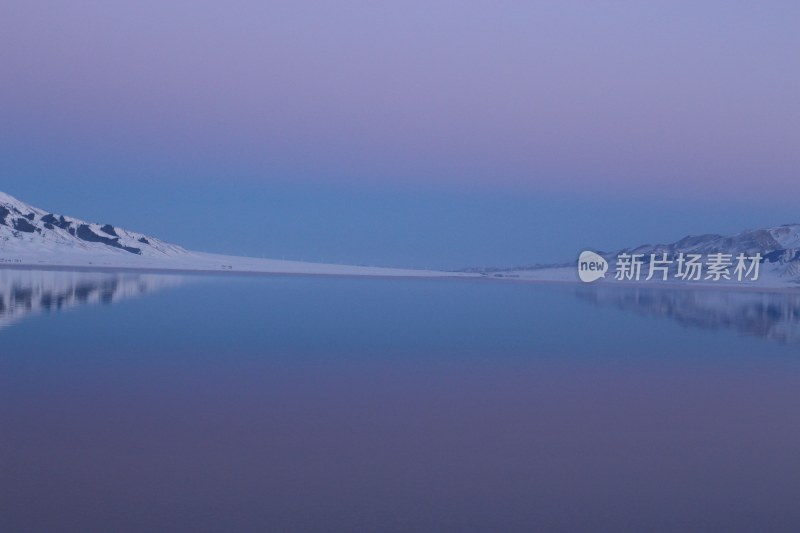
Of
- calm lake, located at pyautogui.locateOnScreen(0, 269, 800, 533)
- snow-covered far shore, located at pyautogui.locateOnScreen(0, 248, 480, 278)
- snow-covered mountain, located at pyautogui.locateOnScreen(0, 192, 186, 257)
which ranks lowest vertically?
calm lake, located at pyautogui.locateOnScreen(0, 269, 800, 533)

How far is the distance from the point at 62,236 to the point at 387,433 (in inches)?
4583

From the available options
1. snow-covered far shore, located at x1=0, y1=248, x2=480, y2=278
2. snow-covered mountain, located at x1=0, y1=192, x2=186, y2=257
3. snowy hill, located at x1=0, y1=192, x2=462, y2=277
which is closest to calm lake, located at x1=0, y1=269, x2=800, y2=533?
snow-covered far shore, located at x1=0, y1=248, x2=480, y2=278

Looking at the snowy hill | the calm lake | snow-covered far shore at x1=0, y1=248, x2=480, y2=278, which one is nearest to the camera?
the calm lake

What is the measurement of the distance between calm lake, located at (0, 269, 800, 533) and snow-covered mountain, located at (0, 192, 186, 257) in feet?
297

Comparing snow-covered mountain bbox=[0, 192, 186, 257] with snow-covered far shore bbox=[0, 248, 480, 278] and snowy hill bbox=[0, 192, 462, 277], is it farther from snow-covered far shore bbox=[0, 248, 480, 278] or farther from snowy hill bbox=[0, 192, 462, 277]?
snow-covered far shore bbox=[0, 248, 480, 278]

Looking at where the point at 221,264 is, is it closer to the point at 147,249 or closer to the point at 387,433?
the point at 147,249

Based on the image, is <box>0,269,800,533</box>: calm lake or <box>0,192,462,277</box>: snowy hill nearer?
<box>0,269,800,533</box>: calm lake

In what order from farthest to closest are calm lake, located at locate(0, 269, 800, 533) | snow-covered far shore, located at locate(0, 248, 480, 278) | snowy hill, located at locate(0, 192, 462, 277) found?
snowy hill, located at locate(0, 192, 462, 277)
snow-covered far shore, located at locate(0, 248, 480, 278)
calm lake, located at locate(0, 269, 800, 533)

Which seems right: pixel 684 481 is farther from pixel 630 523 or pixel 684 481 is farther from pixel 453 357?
pixel 453 357

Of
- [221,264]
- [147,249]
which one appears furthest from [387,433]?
[147,249]

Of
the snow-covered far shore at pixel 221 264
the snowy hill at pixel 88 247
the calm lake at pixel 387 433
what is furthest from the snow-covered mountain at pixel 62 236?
the calm lake at pixel 387 433

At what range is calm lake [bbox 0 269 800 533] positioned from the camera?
201 inches

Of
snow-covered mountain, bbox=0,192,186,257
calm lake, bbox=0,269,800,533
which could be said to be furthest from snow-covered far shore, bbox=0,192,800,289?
calm lake, bbox=0,269,800,533

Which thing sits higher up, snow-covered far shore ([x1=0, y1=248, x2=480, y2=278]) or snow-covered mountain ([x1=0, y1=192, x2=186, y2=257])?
snow-covered mountain ([x1=0, y1=192, x2=186, y2=257])
